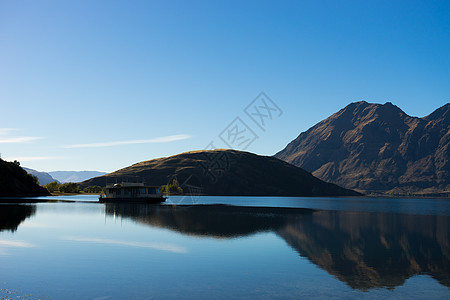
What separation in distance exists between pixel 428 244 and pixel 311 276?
27.5 m

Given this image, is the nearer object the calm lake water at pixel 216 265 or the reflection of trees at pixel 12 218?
the calm lake water at pixel 216 265

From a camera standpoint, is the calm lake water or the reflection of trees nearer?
the calm lake water

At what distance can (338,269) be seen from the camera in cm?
3172

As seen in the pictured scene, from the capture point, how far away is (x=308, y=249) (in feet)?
139

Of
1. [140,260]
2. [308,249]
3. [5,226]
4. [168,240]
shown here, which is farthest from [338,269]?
[5,226]

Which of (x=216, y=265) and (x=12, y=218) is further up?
(x=12, y=218)

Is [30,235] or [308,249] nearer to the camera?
[308,249]

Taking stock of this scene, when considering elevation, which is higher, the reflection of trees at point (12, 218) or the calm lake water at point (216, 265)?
the reflection of trees at point (12, 218)

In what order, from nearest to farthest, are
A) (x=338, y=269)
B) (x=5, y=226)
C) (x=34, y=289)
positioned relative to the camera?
(x=34, y=289), (x=338, y=269), (x=5, y=226)

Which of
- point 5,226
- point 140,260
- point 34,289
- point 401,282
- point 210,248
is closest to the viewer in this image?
point 34,289

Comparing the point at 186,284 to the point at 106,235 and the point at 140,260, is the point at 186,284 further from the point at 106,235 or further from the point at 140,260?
the point at 106,235

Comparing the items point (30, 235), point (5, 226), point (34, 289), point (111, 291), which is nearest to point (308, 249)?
point (111, 291)

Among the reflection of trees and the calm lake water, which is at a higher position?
the reflection of trees

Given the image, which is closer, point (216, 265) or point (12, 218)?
point (216, 265)
